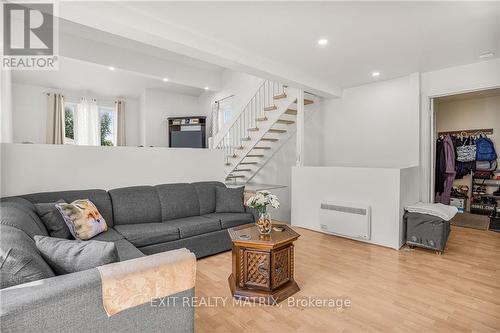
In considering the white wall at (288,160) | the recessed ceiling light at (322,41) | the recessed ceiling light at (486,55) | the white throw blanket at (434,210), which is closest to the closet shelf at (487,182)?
the white throw blanket at (434,210)

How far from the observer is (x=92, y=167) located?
11.3 ft

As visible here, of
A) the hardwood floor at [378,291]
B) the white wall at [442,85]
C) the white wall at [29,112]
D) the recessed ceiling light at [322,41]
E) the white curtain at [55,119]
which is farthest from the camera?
the white curtain at [55,119]

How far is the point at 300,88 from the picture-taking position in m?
4.78

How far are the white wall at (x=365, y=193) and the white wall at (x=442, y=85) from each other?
A: 42 cm

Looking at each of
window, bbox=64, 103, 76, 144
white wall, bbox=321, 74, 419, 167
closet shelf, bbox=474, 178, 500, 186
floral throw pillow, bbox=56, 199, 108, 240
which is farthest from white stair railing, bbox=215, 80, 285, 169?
closet shelf, bbox=474, 178, 500, 186

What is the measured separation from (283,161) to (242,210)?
285 cm

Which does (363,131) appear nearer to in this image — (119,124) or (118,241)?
(118,241)

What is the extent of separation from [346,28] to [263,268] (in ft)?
8.76

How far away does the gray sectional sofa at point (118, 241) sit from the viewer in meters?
1.09

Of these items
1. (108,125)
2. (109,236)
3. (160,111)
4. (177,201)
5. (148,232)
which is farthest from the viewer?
(108,125)

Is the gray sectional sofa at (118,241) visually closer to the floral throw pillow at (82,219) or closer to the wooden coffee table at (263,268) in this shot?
the floral throw pillow at (82,219)

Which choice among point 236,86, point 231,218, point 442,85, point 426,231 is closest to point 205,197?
point 231,218

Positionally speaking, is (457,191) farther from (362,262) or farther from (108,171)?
(108,171)

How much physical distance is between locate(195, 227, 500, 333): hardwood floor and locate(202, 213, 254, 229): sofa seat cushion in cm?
39
